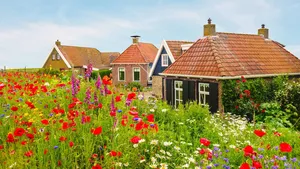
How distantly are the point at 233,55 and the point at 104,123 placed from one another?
14041mm

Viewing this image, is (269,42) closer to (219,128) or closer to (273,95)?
(273,95)

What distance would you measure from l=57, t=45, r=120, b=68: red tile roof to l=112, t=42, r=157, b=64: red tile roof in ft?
13.0

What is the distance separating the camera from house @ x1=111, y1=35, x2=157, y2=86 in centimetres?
3338

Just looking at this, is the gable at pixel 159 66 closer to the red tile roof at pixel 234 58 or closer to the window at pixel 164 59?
the window at pixel 164 59

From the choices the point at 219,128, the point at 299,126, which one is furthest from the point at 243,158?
the point at 299,126

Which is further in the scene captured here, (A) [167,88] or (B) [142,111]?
(A) [167,88]

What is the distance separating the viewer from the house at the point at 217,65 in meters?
15.7

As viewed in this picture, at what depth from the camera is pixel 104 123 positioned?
4.77 metres

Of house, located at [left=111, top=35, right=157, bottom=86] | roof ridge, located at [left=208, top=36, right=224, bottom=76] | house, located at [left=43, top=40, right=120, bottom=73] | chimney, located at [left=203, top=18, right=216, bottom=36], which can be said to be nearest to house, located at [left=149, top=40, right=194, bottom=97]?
chimney, located at [left=203, top=18, right=216, bottom=36]

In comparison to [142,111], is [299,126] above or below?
below

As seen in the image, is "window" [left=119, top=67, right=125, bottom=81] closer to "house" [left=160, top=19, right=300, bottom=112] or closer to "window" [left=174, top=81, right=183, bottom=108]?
"house" [left=160, top=19, right=300, bottom=112]

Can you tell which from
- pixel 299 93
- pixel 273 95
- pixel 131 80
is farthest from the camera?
pixel 131 80

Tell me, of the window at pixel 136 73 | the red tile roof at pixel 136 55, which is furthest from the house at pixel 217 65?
the window at pixel 136 73

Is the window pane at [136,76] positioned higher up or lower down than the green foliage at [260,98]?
higher up
